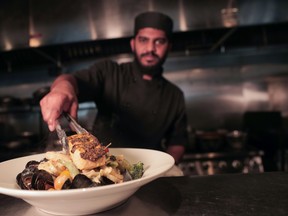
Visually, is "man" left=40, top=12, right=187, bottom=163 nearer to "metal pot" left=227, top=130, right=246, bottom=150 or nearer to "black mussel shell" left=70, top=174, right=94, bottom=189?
"metal pot" left=227, top=130, right=246, bottom=150

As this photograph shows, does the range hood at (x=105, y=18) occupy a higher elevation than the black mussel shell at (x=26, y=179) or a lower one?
higher

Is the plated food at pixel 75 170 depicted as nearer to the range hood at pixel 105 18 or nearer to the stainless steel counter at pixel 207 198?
the stainless steel counter at pixel 207 198

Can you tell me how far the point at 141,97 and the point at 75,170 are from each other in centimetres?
155

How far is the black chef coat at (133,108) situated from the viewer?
6.96 feet

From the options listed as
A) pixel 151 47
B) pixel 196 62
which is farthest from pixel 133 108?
pixel 196 62

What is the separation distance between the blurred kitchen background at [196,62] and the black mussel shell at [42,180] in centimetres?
237

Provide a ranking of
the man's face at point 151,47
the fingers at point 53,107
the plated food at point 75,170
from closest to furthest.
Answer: the plated food at point 75,170 < the fingers at point 53,107 < the man's face at point 151,47

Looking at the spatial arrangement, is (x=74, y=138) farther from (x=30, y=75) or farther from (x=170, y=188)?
(x=30, y=75)

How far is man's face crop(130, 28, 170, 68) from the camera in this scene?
6.93 ft

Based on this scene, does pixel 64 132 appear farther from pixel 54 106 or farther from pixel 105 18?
pixel 105 18

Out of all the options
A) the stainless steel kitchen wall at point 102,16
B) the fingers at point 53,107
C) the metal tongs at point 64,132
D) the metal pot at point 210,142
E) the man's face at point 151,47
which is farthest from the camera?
the metal pot at point 210,142

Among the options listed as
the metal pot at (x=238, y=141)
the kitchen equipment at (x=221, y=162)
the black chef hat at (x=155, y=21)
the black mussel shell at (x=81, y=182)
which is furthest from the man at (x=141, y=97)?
the black mussel shell at (x=81, y=182)

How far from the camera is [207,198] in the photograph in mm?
795

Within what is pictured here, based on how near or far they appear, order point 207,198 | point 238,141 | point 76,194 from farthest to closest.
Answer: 1. point 238,141
2. point 207,198
3. point 76,194
